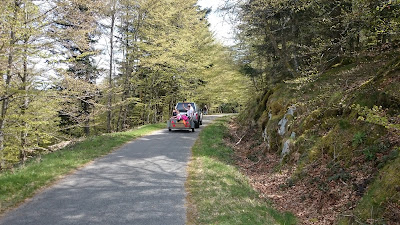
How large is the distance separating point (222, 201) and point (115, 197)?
92.1 inches

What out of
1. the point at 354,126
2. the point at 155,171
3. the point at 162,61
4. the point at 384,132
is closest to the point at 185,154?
the point at 155,171

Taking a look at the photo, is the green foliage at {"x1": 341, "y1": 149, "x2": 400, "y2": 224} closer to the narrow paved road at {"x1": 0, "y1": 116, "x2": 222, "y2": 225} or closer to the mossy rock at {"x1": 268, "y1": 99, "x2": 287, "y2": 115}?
the narrow paved road at {"x1": 0, "y1": 116, "x2": 222, "y2": 225}

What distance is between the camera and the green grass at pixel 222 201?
4.86m

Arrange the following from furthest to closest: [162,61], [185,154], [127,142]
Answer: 1. [162,61]
2. [127,142]
3. [185,154]

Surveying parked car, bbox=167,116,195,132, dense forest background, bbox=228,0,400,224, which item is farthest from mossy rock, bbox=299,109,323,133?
parked car, bbox=167,116,195,132

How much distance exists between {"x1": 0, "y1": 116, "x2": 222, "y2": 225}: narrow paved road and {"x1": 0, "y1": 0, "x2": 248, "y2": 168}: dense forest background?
14.9 ft

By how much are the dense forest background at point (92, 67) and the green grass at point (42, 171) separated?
2128 millimetres

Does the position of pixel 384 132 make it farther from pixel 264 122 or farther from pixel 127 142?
pixel 127 142

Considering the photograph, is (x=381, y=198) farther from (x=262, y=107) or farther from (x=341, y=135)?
(x=262, y=107)

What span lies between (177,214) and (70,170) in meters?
4.39

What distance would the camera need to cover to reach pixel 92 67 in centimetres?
1961

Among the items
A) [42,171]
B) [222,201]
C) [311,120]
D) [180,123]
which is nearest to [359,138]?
[311,120]

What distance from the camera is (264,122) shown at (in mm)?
13617

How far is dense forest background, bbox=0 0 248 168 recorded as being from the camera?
32.4ft
